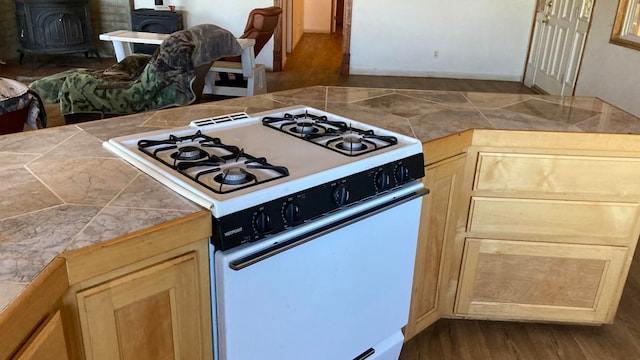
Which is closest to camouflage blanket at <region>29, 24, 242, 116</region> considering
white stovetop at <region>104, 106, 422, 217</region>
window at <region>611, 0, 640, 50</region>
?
white stovetop at <region>104, 106, 422, 217</region>

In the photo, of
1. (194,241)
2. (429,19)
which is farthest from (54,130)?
(429,19)

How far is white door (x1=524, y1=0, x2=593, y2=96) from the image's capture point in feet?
17.7

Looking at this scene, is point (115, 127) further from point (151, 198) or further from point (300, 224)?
point (300, 224)

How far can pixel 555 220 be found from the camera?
6.42 ft

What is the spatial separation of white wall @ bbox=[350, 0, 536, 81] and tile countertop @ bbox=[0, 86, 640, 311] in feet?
16.2

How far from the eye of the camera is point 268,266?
1230 mm

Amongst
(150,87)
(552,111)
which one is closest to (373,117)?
(552,111)

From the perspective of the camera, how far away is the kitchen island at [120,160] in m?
1.00

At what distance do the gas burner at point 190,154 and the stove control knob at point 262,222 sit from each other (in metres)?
0.32

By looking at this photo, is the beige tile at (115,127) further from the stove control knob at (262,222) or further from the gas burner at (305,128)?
the stove control knob at (262,222)

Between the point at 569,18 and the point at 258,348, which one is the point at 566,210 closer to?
the point at 258,348

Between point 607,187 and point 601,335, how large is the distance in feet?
2.31

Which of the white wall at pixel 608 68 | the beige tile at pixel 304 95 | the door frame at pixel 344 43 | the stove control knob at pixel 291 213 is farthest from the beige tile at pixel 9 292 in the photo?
the door frame at pixel 344 43

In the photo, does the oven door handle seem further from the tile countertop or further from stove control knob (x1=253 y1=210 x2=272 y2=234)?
the tile countertop
